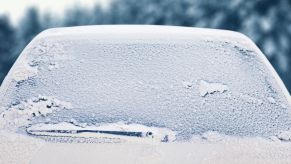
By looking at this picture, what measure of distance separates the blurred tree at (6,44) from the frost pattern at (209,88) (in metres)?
26.9

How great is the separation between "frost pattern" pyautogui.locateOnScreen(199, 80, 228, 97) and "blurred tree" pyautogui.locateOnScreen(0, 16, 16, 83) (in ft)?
88.2

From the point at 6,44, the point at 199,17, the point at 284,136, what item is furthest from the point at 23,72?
the point at 6,44

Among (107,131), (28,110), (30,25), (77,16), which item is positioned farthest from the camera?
(30,25)

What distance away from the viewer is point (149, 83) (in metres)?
2.94

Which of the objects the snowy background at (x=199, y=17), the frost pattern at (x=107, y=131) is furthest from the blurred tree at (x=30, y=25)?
the frost pattern at (x=107, y=131)

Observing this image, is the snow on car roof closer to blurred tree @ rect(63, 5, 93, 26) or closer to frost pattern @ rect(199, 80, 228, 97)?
frost pattern @ rect(199, 80, 228, 97)

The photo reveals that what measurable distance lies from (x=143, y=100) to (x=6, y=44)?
96.0ft

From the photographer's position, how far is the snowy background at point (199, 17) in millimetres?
15641

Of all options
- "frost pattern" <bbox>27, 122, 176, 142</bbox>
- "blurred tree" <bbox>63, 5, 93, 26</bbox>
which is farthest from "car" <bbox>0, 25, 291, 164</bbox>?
"blurred tree" <bbox>63, 5, 93, 26</bbox>

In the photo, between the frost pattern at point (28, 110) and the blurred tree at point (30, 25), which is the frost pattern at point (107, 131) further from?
the blurred tree at point (30, 25)

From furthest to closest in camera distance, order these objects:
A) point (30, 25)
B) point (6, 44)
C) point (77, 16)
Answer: point (30, 25) → point (77, 16) → point (6, 44)

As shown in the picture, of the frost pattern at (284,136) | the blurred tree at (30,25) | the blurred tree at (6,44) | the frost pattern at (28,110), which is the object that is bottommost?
the blurred tree at (30,25)

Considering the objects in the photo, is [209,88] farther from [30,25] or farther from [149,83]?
[30,25]

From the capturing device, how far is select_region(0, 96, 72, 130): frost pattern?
108 inches
